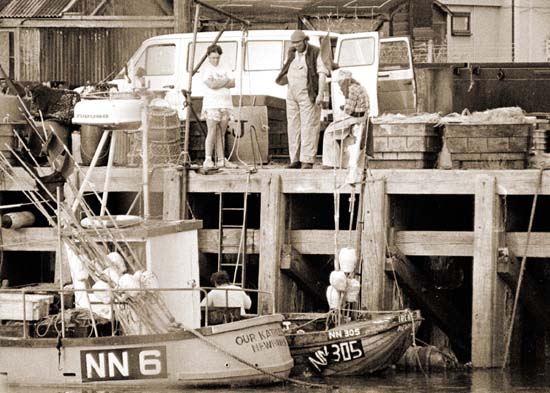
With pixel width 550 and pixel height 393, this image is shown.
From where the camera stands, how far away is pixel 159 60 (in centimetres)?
2800

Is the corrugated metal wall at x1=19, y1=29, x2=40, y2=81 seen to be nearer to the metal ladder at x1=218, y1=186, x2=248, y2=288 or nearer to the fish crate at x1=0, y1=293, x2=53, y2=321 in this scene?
the metal ladder at x1=218, y1=186, x2=248, y2=288

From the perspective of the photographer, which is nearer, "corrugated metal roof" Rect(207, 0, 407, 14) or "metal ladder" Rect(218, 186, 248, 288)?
"metal ladder" Rect(218, 186, 248, 288)

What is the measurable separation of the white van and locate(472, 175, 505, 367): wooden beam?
554 centimetres

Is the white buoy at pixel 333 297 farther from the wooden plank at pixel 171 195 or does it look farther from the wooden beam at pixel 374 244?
the wooden plank at pixel 171 195

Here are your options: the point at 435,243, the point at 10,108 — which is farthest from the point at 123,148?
the point at 435,243

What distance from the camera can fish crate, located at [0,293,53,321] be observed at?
2048 cm

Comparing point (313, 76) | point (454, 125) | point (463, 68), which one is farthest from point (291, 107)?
point (463, 68)

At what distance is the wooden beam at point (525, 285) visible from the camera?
2169cm

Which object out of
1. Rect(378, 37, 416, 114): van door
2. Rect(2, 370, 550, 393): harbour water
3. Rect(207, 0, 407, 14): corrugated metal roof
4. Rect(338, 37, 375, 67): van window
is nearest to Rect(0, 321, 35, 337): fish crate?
Rect(2, 370, 550, 393): harbour water

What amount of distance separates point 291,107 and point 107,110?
3.87 metres

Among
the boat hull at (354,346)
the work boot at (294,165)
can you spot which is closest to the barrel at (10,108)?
the work boot at (294,165)

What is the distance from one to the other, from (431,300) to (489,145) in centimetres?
205

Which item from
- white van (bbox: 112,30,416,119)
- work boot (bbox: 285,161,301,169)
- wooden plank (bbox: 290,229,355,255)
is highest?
white van (bbox: 112,30,416,119)

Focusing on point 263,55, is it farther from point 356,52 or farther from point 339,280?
point 339,280
